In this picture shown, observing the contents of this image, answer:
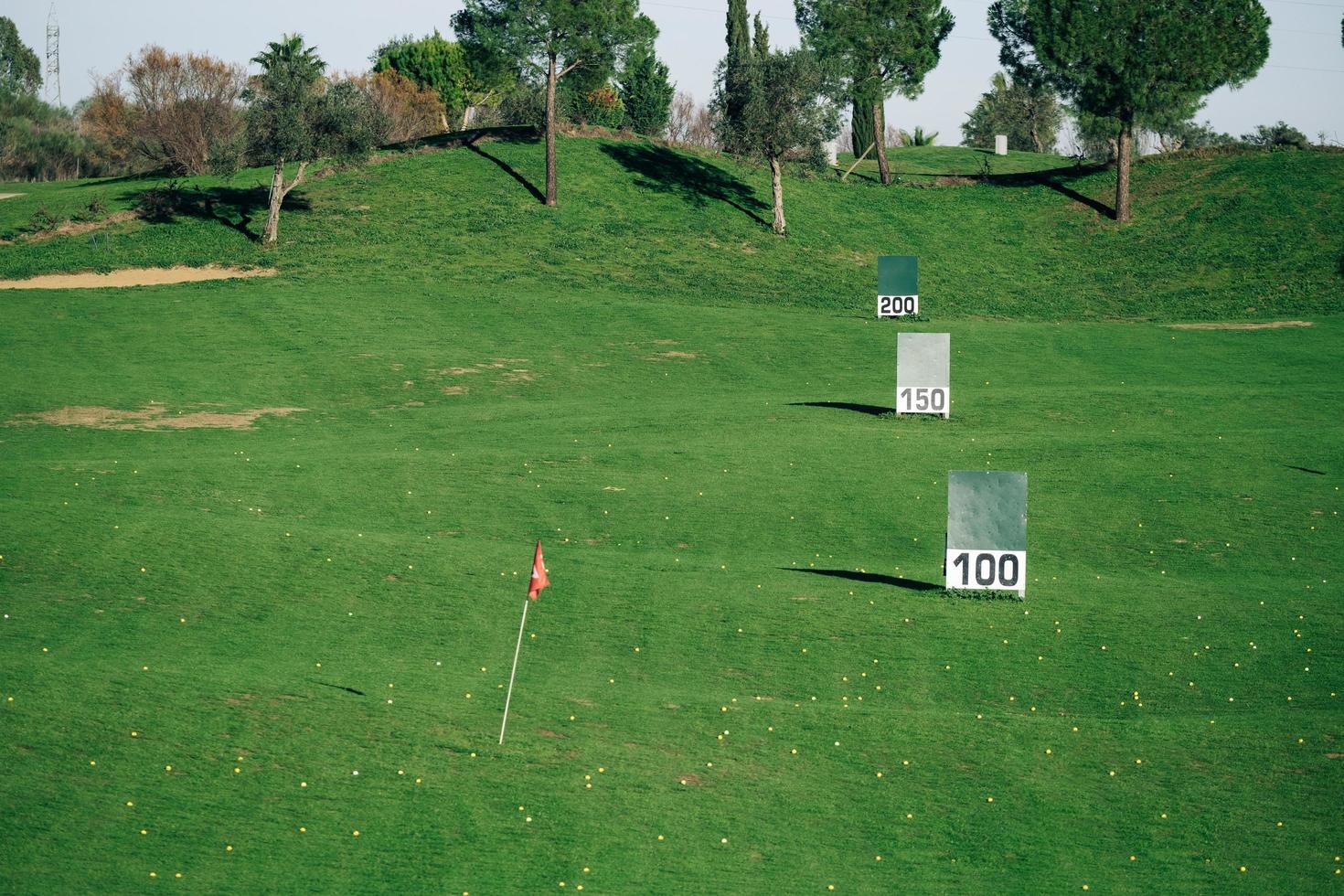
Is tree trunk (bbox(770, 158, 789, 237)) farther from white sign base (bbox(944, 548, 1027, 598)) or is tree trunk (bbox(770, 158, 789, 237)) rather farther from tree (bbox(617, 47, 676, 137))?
white sign base (bbox(944, 548, 1027, 598))

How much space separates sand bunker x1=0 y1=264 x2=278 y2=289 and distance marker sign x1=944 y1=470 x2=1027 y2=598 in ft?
150

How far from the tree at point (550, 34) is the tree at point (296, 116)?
40.3ft

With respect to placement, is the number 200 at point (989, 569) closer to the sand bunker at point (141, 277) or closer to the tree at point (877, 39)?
the sand bunker at point (141, 277)

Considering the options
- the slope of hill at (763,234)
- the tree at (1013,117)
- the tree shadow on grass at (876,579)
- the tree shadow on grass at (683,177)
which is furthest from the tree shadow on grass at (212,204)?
the tree at (1013,117)

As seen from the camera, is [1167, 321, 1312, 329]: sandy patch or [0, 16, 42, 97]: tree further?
[0, 16, 42, 97]: tree

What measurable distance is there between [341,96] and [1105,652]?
53004 millimetres

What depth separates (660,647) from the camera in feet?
77.4

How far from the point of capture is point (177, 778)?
1742cm

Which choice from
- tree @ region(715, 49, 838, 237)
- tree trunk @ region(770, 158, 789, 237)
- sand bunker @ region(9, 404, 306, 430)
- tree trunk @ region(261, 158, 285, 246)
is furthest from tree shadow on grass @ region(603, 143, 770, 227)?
sand bunker @ region(9, 404, 306, 430)

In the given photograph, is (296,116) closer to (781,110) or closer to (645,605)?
(781,110)

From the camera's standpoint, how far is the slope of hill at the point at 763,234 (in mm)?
66625

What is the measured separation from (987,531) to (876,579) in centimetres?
291

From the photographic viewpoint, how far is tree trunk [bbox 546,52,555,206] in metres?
75.9

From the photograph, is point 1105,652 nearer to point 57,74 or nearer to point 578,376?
point 578,376
